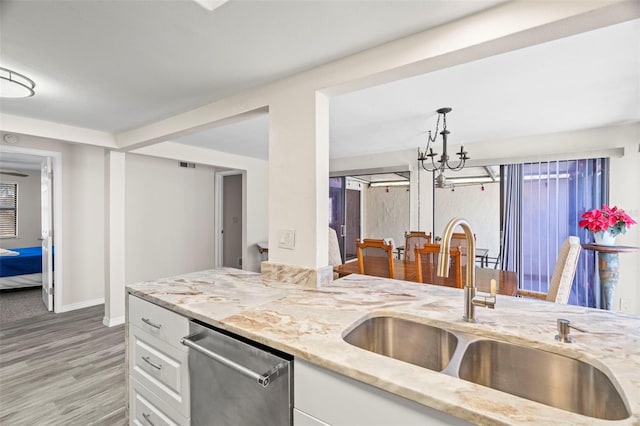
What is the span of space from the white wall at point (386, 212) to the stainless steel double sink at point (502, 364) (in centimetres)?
629

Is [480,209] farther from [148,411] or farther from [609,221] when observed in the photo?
[148,411]

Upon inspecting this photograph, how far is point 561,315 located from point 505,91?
184 centimetres

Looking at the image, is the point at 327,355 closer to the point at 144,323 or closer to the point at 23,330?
the point at 144,323

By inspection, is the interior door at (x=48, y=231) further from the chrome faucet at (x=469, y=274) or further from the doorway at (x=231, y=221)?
the chrome faucet at (x=469, y=274)

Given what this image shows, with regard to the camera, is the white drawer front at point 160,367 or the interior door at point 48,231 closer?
the white drawer front at point 160,367

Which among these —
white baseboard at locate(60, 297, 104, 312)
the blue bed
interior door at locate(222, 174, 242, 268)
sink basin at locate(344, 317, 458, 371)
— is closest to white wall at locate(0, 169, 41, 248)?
the blue bed

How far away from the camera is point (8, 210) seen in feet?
20.0

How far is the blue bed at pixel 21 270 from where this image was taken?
14.9ft

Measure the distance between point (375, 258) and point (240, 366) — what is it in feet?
6.55

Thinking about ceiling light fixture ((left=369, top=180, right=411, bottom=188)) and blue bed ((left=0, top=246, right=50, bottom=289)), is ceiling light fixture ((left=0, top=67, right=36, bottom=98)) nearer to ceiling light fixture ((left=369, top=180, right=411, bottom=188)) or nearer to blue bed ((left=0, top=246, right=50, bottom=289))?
blue bed ((left=0, top=246, right=50, bottom=289))

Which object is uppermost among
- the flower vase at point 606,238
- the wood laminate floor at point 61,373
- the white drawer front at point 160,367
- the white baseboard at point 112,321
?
the flower vase at point 606,238

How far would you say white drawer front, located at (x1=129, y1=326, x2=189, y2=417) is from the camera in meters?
1.31

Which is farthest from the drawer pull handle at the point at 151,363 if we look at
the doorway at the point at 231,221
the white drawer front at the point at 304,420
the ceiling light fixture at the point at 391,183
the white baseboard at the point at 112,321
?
the ceiling light fixture at the point at 391,183

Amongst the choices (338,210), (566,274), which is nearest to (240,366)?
(566,274)
